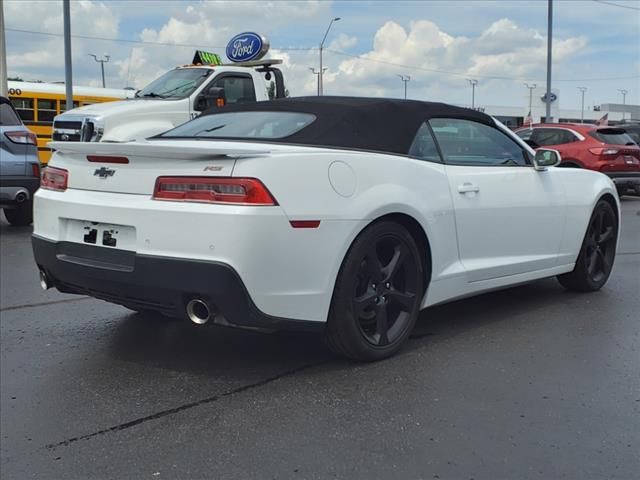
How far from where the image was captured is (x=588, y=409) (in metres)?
3.35

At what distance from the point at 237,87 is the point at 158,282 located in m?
9.73

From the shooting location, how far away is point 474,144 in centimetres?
480

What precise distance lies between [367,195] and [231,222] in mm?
819

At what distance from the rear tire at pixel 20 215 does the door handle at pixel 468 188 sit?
7.43m

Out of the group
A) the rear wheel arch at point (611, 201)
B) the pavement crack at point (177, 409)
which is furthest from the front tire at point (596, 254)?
the pavement crack at point (177, 409)

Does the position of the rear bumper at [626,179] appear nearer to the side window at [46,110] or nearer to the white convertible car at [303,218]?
the white convertible car at [303,218]

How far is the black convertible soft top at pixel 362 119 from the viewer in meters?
3.99

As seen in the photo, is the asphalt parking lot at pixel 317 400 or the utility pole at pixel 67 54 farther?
the utility pole at pixel 67 54

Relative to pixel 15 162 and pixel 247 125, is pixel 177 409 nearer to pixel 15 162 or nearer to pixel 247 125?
pixel 247 125

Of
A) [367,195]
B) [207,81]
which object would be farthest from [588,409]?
[207,81]

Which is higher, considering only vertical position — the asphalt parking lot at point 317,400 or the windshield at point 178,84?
the windshield at point 178,84

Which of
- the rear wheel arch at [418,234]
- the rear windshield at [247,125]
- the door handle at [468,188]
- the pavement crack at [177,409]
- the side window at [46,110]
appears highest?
the side window at [46,110]

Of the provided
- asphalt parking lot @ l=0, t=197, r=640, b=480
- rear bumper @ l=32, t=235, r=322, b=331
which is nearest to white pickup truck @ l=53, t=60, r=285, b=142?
asphalt parking lot @ l=0, t=197, r=640, b=480

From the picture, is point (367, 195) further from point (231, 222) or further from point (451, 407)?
point (451, 407)
